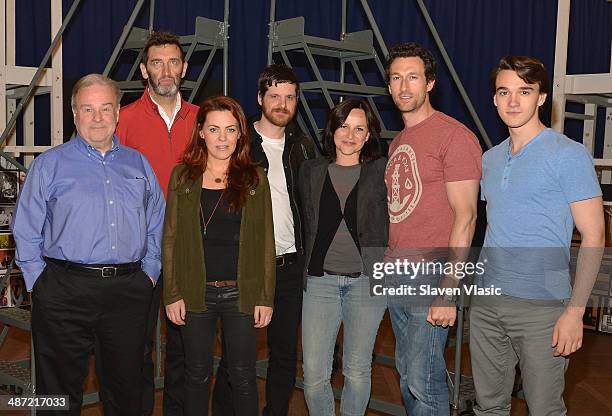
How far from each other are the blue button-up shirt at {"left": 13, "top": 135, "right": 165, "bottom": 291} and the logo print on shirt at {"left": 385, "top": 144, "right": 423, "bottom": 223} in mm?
1169

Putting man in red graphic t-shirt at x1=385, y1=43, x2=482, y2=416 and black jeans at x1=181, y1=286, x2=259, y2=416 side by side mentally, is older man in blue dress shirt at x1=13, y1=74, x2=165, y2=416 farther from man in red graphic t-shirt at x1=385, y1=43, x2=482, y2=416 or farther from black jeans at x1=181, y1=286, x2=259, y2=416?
man in red graphic t-shirt at x1=385, y1=43, x2=482, y2=416

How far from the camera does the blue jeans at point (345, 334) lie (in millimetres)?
3000

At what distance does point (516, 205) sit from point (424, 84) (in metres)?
0.73

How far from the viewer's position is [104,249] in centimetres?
293

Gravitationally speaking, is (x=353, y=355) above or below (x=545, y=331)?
below

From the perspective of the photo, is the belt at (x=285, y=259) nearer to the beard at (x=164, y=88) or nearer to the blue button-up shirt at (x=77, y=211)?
the blue button-up shirt at (x=77, y=211)

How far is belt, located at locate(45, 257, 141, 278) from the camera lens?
292cm

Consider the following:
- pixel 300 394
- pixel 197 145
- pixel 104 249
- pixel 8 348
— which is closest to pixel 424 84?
pixel 197 145

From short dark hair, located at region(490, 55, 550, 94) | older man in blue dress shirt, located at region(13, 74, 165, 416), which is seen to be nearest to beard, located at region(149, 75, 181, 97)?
older man in blue dress shirt, located at region(13, 74, 165, 416)

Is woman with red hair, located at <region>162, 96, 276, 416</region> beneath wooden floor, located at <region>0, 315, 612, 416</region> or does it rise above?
above

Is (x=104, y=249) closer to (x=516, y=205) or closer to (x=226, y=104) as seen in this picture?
(x=226, y=104)

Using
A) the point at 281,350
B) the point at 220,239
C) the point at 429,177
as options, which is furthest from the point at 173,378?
the point at 429,177

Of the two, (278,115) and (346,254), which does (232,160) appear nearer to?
(278,115)

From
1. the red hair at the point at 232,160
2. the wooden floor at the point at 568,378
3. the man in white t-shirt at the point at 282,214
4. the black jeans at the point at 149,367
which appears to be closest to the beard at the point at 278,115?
the man in white t-shirt at the point at 282,214
